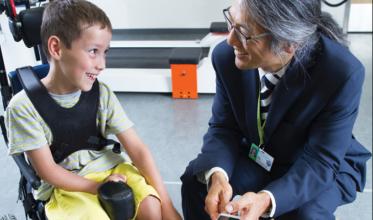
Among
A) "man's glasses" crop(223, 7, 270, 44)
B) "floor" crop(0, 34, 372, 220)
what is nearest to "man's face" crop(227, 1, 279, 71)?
"man's glasses" crop(223, 7, 270, 44)

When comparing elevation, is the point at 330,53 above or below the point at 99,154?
above

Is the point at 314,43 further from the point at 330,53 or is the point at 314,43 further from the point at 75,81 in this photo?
the point at 75,81

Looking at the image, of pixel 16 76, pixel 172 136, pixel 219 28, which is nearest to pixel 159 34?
pixel 219 28

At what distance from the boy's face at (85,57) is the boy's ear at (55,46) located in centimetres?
1

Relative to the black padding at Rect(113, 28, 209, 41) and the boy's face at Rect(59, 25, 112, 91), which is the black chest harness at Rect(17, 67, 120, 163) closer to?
the boy's face at Rect(59, 25, 112, 91)

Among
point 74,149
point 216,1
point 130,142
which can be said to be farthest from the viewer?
point 216,1

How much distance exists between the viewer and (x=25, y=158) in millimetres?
1439

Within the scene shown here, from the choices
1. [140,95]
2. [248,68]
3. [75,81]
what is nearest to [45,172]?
[75,81]

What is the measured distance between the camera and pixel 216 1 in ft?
15.3

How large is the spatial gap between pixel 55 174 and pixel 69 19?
21.3 inches

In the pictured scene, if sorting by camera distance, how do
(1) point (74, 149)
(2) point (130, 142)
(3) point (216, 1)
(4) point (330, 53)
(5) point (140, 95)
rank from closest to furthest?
(4) point (330, 53) → (1) point (74, 149) → (2) point (130, 142) → (5) point (140, 95) → (3) point (216, 1)

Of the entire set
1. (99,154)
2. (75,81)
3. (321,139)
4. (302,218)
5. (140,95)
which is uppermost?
(75,81)

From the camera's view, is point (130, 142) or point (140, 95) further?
point (140, 95)

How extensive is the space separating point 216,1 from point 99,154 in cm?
356
